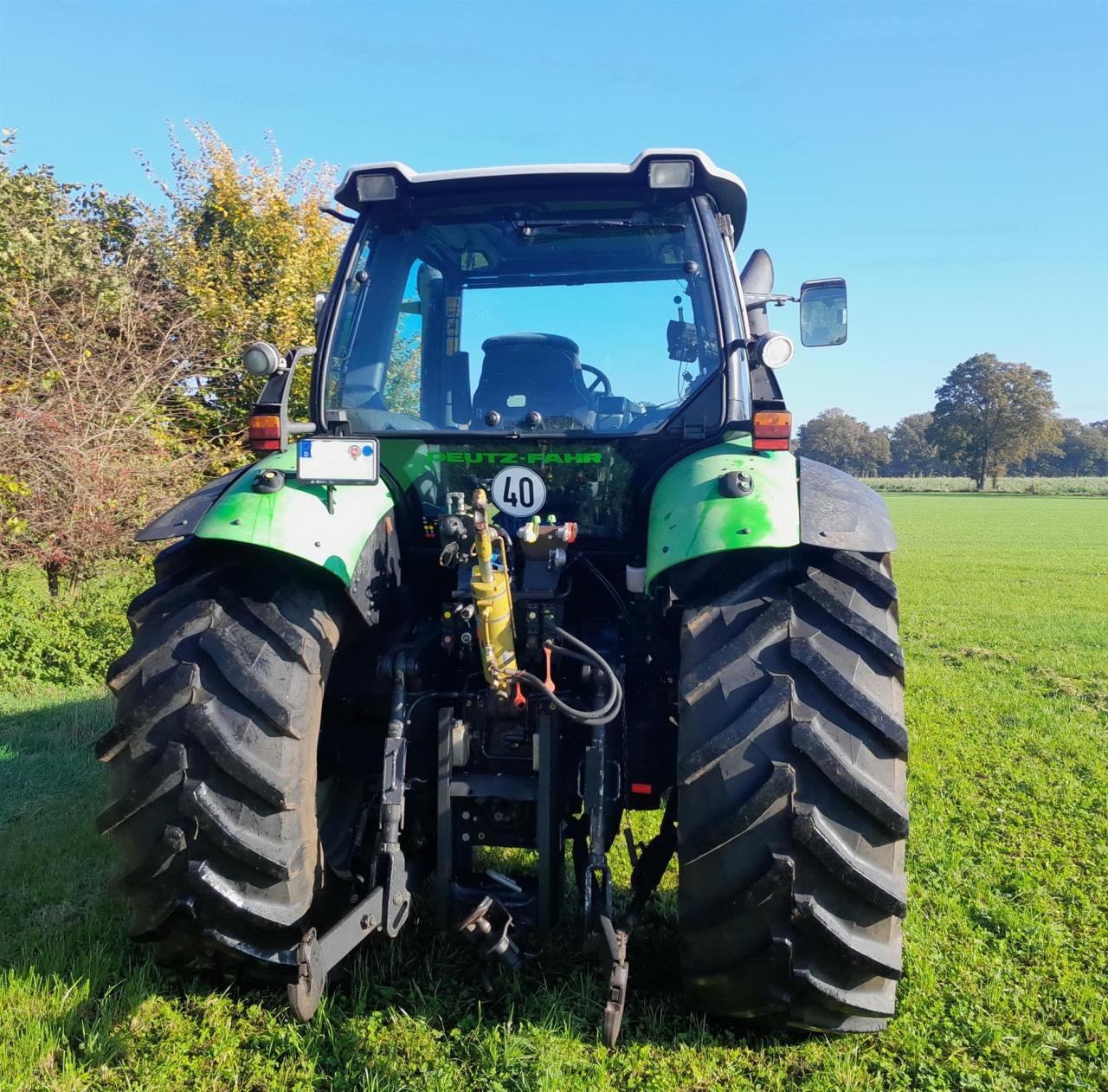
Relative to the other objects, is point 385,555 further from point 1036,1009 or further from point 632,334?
point 1036,1009

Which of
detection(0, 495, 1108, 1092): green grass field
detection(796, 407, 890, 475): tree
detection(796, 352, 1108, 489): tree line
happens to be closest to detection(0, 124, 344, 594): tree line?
detection(0, 495, 1108, 1092): green grass field

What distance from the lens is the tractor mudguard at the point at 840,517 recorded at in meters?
2.51

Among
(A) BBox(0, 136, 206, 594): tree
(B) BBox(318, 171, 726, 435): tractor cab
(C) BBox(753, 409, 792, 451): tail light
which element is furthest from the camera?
(A) BBox(0, 136, 206, 594): tree

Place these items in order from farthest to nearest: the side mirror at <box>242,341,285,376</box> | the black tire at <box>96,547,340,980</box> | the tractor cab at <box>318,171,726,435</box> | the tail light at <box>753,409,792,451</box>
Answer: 1. the tractor cab at <box>318,171,726,435</box>
2. the side mirror at <box>242,341,285,376</box>
3. the tail light at <box>753,409,792,451</box>
4. the black tire at <box>96,547,340,980</box>

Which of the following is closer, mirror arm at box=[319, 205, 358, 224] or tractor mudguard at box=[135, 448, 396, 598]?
tractor mudguard at box=[135, 448, 396, 598]

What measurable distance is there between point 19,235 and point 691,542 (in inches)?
372

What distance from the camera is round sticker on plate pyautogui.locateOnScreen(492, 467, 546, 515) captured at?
303 cm

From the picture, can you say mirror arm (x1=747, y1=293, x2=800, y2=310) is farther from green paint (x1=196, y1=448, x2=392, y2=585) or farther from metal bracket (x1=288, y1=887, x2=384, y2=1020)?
metal bracket (x1=288, y1=887, x2=384, y2=1020)

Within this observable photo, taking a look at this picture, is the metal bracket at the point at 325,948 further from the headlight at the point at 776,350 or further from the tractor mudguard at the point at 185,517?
the headlight at the point at 776,350

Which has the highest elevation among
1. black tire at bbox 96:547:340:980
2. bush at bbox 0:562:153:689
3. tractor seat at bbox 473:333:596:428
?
tractor seat at bbox 473:333:596:428

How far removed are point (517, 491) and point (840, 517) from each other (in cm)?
104

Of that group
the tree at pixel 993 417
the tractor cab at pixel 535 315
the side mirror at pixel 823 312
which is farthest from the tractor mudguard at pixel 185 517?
the tree at pixel 993 417

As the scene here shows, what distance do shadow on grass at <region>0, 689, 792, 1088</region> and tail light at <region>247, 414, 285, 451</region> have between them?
1.73 metres

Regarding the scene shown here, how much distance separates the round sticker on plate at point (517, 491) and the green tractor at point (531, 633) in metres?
0.01
